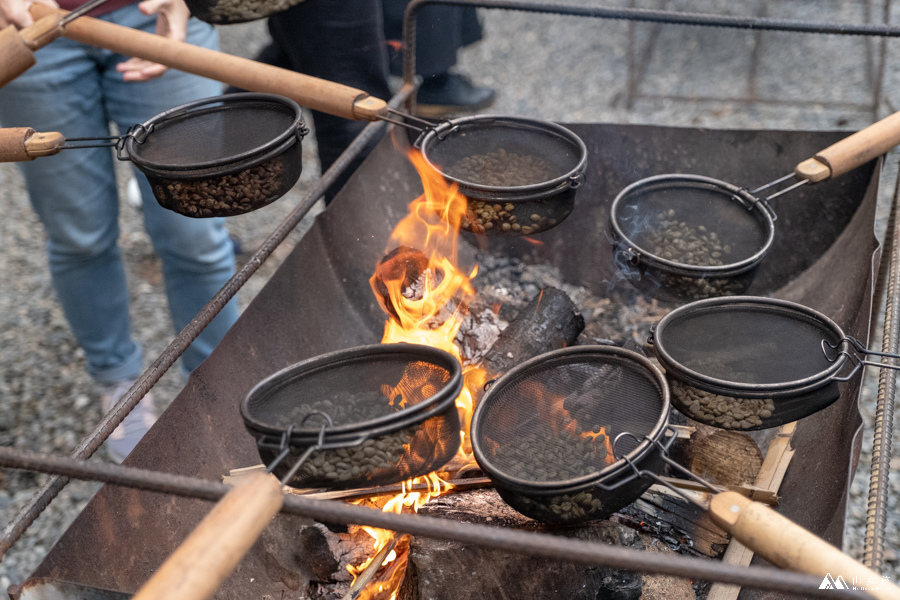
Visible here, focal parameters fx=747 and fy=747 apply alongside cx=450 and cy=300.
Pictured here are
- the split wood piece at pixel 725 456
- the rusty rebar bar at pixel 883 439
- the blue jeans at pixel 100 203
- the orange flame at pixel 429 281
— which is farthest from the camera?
the blue jeans at pixel 100 203

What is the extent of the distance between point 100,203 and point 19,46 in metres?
0.82

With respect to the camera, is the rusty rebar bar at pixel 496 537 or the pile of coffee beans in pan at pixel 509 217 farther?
the pile of coffee beans in pan at pixel 509 217

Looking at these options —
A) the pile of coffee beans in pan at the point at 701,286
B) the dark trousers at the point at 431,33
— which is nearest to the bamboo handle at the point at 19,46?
the pile of coffee beans in pan at the point at 701,286

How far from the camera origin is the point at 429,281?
233 centimetres

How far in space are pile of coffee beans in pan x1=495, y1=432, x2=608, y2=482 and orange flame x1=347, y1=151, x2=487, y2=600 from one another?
1.23 feet

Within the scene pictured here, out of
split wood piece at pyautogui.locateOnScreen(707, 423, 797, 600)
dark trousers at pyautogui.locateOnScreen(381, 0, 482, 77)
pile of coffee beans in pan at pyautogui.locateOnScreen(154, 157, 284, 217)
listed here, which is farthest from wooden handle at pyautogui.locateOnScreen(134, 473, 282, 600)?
dark trousers at pyautogui.locateOnScreen(381, 0, 482, 77)

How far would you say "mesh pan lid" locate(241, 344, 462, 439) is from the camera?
57.7 inches

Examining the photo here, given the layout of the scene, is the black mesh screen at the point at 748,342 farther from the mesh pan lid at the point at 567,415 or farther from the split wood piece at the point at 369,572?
the split wood piece at the point at 369,572

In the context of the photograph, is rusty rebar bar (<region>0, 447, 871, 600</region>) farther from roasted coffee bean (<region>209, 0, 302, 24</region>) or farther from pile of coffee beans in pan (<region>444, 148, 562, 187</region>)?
roasted coffee bean (<region>209, 0, 302, 24</region>)

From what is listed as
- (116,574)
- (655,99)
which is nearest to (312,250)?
(116,574)

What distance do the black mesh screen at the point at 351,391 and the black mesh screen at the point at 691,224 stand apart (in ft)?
2.05

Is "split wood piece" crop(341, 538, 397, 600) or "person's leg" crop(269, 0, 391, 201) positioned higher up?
"person's leg" crop(269, 0, 391, 201)

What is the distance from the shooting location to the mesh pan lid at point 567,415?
1.42m

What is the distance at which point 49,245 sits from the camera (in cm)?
252
